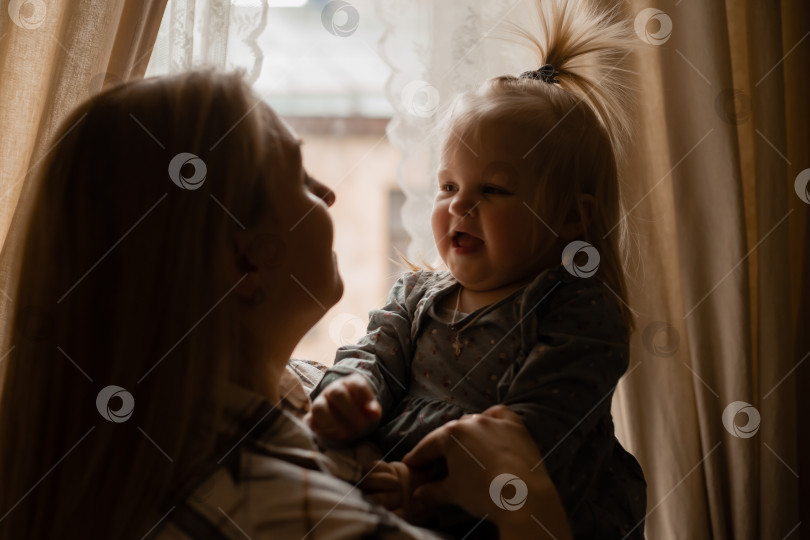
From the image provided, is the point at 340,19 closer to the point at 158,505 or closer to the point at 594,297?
the point at 594,297

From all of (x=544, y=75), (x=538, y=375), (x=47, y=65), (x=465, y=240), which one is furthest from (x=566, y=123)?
(x=47, y=65)

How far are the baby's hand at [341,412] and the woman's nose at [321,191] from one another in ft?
0.81

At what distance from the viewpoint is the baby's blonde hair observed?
3.46 feet

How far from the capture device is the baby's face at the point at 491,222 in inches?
40.9

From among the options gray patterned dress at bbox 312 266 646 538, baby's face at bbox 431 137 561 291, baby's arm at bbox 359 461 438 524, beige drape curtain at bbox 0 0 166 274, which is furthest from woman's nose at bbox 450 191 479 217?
beige drape curtain at bbox 0 0 166 274

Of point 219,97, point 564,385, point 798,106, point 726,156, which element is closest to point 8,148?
point 219,97

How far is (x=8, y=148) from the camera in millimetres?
1069

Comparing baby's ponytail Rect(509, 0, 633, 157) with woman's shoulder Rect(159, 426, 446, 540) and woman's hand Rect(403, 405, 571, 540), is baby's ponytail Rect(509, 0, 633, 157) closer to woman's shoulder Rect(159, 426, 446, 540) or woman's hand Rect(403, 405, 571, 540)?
woman's hand Rect(403, 405, 571, 540)

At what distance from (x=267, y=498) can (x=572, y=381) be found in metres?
0.43

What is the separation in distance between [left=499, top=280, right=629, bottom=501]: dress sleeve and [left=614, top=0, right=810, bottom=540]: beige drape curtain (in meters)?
0.39

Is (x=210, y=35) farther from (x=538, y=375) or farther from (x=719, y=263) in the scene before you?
(x=719, y=263)

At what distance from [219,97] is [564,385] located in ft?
1.85

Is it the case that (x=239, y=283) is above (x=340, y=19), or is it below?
below

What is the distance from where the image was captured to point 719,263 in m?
1.34
